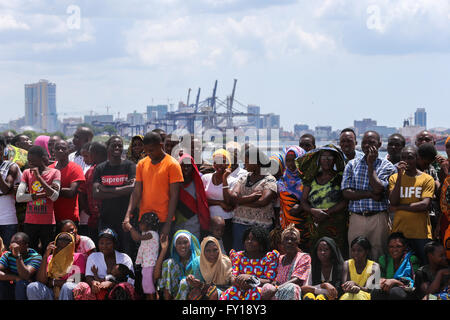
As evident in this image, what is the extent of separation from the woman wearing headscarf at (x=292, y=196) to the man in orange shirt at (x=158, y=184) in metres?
1.16

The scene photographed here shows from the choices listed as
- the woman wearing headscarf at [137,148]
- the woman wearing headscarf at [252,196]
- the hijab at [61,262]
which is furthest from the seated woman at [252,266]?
the woman wearing headscarf at [137,148]

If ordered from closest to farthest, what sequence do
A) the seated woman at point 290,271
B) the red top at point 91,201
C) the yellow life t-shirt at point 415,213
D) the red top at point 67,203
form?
the seated woman at point 290,271
the yellow life t-shirt at point 415,213
the red top at point 67,203
the red top at point 91,201

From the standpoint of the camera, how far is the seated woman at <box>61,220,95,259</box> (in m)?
6.53

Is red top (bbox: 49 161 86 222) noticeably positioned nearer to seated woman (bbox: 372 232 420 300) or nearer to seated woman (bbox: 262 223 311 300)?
seated woman (bbox: 262 223 311 300)

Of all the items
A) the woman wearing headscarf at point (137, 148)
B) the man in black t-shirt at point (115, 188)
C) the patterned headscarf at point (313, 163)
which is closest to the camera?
the patterned headscarf at point (313, 163)

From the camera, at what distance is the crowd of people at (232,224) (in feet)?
19.1

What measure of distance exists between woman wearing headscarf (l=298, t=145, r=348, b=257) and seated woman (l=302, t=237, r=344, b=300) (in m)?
0.29

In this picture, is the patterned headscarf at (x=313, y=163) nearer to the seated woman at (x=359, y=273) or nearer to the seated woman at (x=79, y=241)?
the seated woman at (x=359, y=273)

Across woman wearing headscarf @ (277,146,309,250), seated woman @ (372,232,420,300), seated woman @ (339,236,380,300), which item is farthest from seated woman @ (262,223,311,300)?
seated woman @ (372,232,420,300)

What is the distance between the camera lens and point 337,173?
6305mm

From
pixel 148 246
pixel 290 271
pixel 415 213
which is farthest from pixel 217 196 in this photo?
pixel 415 213

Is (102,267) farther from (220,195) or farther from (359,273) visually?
(359,273)
